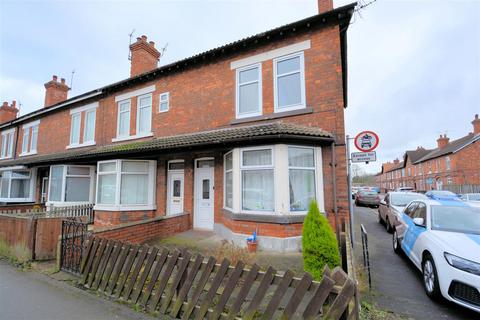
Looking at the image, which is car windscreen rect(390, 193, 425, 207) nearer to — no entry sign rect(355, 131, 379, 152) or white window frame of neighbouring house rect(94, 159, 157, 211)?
no entry sign rect(355, 131, 379, 152)

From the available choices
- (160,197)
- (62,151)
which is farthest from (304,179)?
(62,151)

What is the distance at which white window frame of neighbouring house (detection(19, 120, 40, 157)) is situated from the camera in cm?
1700

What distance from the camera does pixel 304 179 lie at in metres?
7.32

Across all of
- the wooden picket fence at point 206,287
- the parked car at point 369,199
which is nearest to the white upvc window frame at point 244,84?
the wooden picket fence at point 206,287

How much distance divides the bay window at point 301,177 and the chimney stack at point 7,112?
27.1 meters

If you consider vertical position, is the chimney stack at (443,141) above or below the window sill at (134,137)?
above

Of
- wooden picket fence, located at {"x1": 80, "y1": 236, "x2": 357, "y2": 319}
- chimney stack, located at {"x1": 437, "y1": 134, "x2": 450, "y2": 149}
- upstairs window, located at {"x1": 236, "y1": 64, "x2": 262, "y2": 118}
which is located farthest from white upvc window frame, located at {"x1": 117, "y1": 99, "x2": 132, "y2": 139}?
chimney stack, located at {"x1": 437, "y1": 134, "x2": 450, "y2": 149}

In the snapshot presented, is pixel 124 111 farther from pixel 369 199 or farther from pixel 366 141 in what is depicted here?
pixel 369 199

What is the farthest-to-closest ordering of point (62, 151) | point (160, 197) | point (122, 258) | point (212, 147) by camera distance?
point (62, 151)
point (160, 197)
point (212, 147)
point (122, 258)

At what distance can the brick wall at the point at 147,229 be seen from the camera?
6461mm

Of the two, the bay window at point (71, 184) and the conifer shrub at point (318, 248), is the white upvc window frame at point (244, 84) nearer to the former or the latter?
the conifer shrub at point (318, 248)

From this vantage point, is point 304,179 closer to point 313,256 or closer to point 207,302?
point 313,256

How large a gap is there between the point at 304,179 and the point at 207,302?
4.86 metres

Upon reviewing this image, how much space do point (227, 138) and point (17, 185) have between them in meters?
16.9
